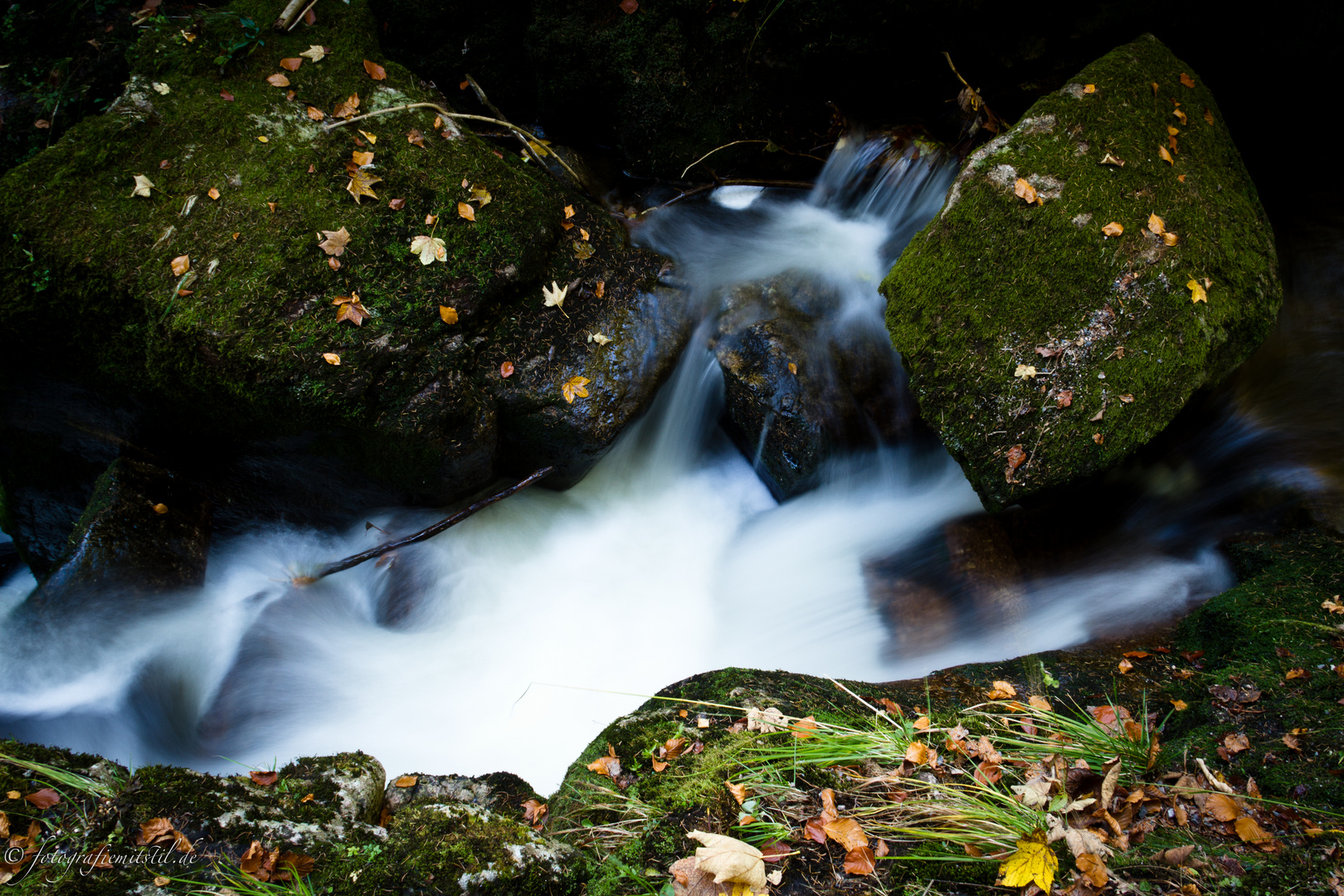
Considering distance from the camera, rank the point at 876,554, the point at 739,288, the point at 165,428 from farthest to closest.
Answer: the point at 739,288 → the point at 876,554 → the point at 165,428

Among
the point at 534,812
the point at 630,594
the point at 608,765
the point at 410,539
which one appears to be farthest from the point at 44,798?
the point at 630,594

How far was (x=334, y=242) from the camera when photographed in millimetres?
3859

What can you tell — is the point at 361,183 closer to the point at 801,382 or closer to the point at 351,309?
the point at 351,309

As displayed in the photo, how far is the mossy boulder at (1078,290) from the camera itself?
355 centimetres

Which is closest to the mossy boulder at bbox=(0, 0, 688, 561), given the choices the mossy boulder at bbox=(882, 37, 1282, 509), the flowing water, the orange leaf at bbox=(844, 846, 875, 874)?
the flowing water

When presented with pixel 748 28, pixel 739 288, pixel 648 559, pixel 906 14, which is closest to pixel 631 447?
pixel 648 559

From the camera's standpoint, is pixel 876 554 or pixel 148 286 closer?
pixel 148 286

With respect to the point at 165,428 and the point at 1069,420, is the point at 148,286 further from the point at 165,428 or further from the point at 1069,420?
the point at 1069,420

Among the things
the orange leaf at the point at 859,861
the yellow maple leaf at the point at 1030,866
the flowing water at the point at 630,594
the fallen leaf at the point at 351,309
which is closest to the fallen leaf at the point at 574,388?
the flowing water at the point at 630,594

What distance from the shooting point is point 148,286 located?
11.9 feet

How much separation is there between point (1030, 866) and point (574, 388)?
3.45 metres

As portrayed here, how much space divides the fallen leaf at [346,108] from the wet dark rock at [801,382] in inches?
112

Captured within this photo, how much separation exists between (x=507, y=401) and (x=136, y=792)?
2721mm

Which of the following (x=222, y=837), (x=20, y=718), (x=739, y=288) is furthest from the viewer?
(x=739, y=288)
